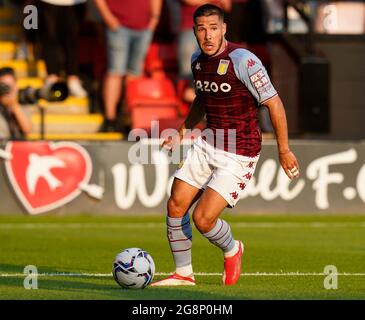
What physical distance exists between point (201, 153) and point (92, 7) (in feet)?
32.9

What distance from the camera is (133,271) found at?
10.3 meters

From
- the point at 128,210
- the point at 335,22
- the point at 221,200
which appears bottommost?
the point at 128,210

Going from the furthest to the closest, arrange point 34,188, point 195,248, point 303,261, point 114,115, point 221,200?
point 114,115 → point 34,188 → point 195,248 → point 303,261 → point 221,200

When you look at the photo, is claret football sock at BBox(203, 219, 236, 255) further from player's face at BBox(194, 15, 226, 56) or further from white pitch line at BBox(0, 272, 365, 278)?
player's face at BBox(194, 15, 226, 56)

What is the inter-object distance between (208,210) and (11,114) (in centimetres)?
873

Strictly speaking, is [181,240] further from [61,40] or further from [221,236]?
[61,40]

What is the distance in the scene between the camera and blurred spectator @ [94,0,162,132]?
766 inches

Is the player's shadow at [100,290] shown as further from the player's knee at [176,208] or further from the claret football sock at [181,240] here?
the player's knee at [176,208]

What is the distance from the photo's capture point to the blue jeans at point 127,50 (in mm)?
19469

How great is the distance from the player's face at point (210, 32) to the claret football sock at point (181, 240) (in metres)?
1.32

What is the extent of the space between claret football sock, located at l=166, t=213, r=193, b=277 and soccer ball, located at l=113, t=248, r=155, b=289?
323mm
